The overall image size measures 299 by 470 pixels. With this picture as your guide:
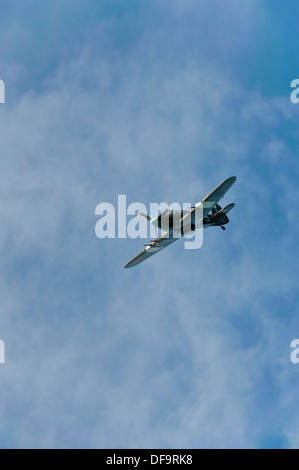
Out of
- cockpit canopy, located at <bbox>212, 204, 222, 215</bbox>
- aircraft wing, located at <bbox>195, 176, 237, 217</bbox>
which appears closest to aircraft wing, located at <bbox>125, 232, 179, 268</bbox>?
cockpit canopy, located at <bbox>212, 204, 222, 215</bbox>

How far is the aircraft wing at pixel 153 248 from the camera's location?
59.8 m

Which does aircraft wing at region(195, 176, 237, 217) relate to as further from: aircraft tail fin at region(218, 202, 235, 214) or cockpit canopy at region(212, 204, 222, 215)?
aircraft tail fin at region(218, 202, 235, 214)

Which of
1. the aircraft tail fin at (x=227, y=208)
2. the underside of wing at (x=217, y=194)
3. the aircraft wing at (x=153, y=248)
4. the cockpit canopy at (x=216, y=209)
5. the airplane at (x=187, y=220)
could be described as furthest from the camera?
the aircraft tail fin at (x=227, y=208)

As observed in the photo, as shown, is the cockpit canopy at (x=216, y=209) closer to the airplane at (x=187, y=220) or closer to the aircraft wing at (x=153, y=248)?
the airplane at (x=187, y=220)

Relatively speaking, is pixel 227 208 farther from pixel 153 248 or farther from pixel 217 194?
pixel 153 248

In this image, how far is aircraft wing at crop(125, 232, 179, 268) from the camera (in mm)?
59844

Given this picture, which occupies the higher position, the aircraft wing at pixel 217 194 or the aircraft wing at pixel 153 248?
the aircraft wing at pixel 217 194

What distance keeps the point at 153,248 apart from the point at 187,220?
7842 millimetres

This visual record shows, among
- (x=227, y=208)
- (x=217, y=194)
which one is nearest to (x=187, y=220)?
(x=217, y=194)

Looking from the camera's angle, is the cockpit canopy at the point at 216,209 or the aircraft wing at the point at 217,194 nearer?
the aircraft wing at the point at 217,194

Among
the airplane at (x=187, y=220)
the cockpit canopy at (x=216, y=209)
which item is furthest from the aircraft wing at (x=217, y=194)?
the cockpit canopy at (x=216, y=209)
